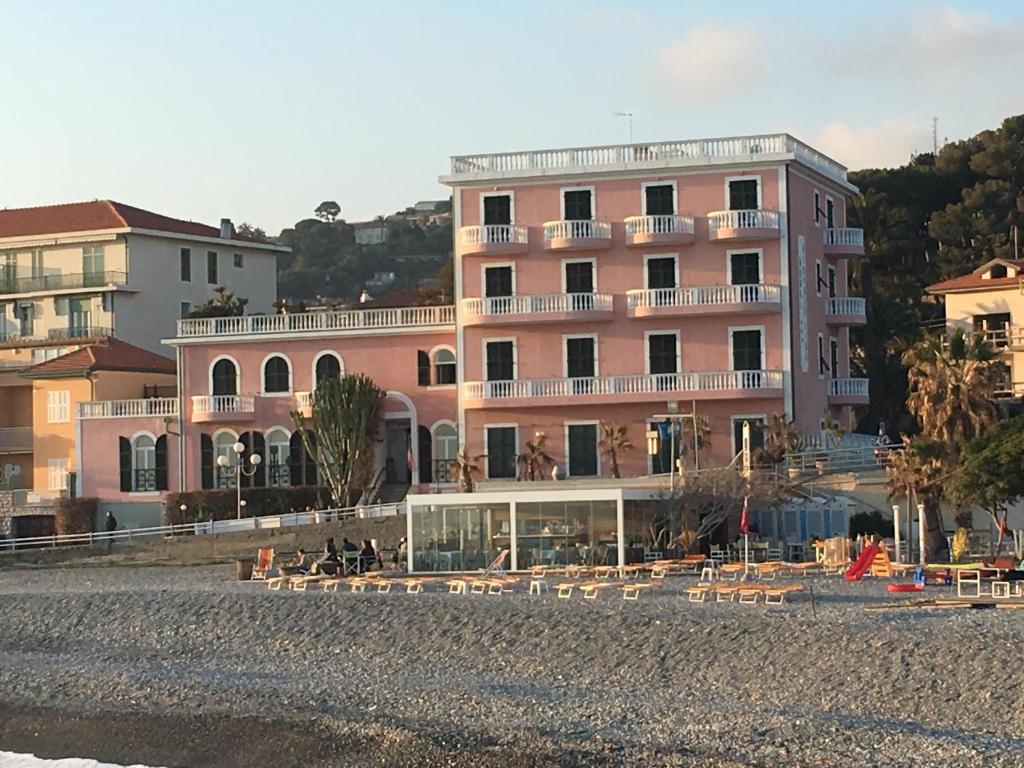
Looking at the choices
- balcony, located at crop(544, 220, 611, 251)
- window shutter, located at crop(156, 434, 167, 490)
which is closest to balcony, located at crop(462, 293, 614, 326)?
balcony, located at crop(544, 220, 611, 251)

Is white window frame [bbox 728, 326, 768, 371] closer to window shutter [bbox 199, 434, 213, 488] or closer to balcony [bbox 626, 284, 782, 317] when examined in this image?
balcony [bbox 626, 284, 782, 317]

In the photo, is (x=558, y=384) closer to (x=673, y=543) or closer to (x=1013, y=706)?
(x=673, y=543)

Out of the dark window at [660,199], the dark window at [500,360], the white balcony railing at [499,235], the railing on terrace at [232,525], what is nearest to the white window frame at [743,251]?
the dark window at [660,199]

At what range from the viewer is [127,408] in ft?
176

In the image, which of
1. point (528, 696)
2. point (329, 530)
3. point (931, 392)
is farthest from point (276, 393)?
point (528, 696)

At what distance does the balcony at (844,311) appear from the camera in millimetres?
50906

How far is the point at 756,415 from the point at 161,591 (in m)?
18.0

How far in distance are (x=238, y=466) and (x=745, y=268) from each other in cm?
1454

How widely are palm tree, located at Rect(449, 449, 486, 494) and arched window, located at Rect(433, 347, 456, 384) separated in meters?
2.58

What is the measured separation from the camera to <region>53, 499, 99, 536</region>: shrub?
171 feet

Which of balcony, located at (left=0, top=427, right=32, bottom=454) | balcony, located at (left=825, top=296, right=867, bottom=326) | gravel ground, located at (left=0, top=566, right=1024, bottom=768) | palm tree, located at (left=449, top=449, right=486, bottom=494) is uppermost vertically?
balcony, located at (left=825, top=296, right=867, bottom=326)

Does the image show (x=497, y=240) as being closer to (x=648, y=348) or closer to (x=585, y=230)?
(x=585, y=230)

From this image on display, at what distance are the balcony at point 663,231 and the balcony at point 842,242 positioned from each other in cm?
519

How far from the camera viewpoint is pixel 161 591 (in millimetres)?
35969
